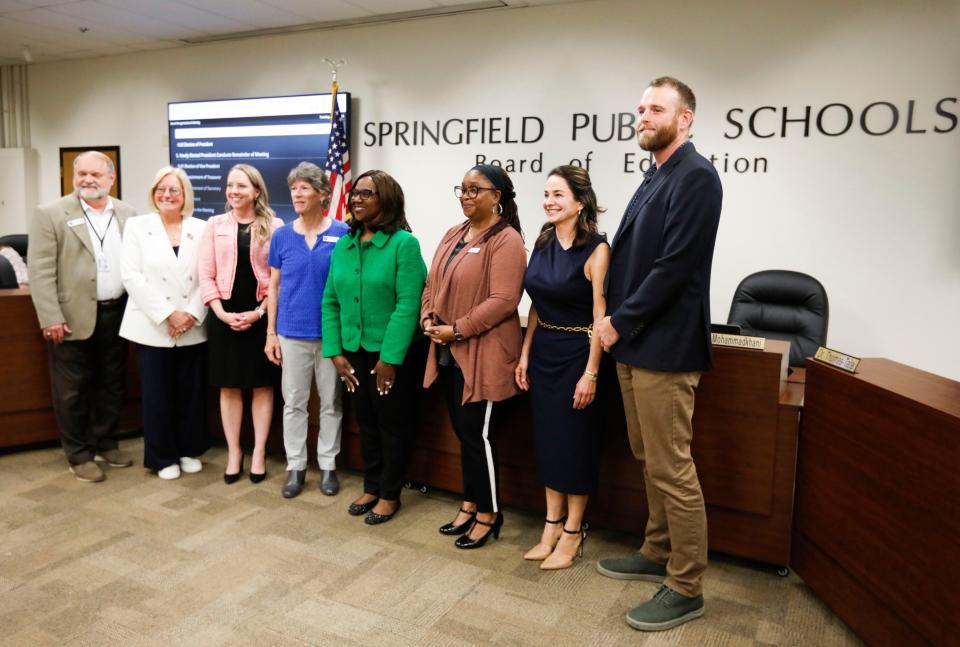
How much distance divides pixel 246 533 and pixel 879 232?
12.2ft

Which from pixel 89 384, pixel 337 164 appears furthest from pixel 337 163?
pixel 89 384

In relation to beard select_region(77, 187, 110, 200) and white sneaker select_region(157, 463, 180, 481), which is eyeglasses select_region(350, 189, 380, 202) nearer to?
beard select_region(77, 187, 110, 200)

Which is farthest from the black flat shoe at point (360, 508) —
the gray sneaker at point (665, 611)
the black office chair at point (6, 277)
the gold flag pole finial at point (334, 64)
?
the gold flag pole finial at point (334, 64)

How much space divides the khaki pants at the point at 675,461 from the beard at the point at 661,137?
70 cm

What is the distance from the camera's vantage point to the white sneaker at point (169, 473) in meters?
3.44

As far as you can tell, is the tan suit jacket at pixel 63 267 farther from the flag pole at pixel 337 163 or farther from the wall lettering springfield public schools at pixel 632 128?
the wall lettering springfield public schools at pixel 632 128

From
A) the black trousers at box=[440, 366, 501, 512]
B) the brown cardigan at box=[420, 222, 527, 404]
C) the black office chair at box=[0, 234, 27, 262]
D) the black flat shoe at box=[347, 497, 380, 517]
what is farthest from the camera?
the black office chair at box=[0, 234, 27, 262]

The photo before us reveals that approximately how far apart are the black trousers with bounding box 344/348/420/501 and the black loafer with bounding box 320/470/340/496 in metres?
0.32

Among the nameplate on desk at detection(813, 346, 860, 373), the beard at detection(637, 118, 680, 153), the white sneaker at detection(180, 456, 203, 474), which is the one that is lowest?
the white sneaker at detection(180, 456, 203, 474)

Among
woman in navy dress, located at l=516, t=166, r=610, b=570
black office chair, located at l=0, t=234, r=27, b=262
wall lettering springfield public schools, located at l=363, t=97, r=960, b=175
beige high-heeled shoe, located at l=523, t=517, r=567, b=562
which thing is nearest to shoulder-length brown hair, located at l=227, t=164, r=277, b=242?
woman in navy dress, located at l=516, t=166, r=610, b=570

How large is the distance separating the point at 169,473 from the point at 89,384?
2.10 feet

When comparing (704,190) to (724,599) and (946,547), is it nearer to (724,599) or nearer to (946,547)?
(946,547)

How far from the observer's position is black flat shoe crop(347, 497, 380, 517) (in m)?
3.05

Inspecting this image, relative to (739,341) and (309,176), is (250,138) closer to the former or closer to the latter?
(309,176)
